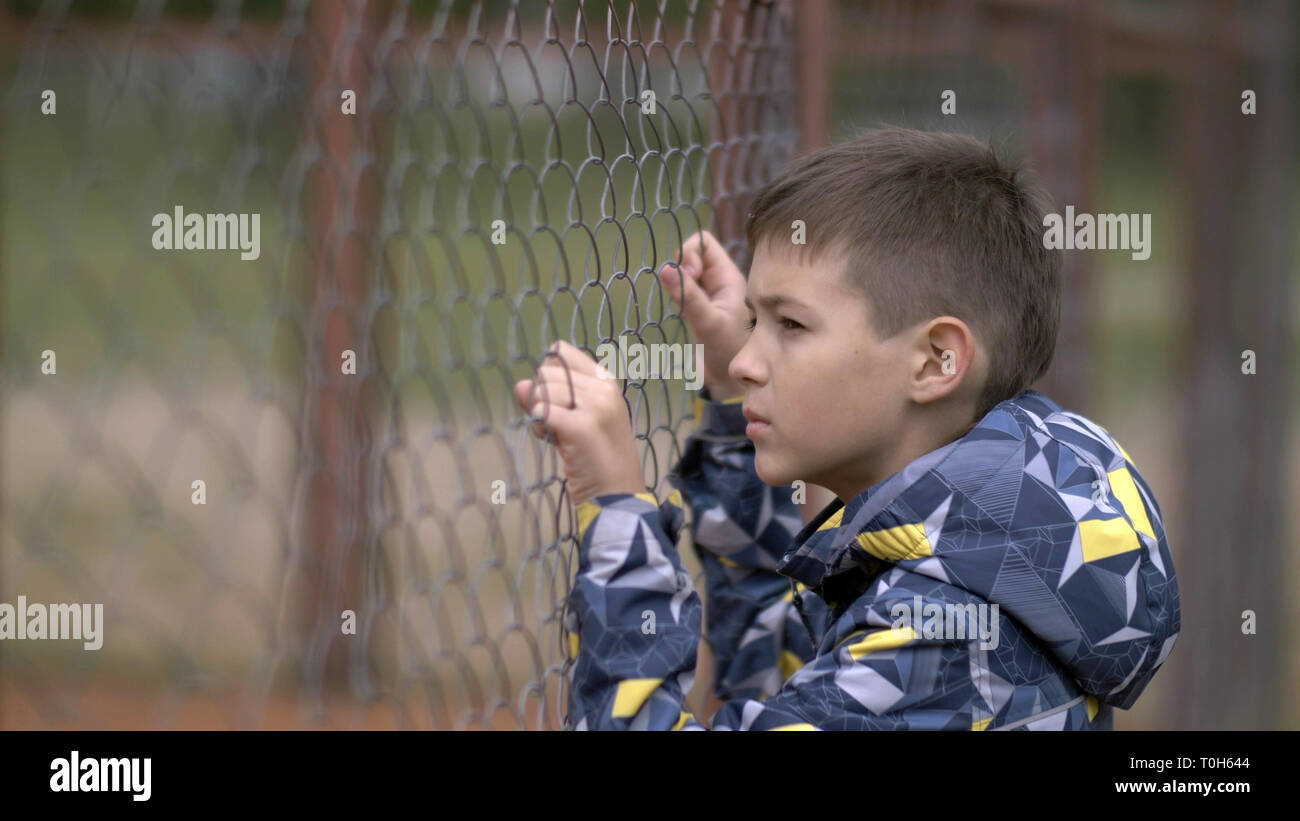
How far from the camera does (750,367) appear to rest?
39.1 inches

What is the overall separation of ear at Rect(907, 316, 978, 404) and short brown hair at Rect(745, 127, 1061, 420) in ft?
0.04

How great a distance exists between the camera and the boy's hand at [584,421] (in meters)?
0.94

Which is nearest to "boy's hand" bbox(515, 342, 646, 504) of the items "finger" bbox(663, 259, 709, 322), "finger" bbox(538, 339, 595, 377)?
"finger" bbox(538, 339, 595, 377)

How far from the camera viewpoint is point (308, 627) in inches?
135

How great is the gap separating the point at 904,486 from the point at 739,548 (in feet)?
1.22

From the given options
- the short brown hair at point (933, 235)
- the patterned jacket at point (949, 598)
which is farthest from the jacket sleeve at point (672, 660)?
the short brown hair at point (933, 235)

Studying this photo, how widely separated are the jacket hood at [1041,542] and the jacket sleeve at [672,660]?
0.06 metres

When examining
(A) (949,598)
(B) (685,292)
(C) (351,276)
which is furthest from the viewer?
(C) (351,276)

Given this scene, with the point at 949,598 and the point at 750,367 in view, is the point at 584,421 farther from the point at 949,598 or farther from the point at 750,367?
the point at 949,598

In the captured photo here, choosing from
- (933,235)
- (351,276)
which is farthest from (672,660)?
(351,276)

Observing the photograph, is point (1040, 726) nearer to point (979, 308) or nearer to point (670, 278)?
point (979, 308)

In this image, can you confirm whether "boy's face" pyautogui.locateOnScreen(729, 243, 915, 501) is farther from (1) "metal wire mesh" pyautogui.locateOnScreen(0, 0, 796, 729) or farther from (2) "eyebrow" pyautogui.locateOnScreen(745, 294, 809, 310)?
(1) "metal wire mesh" pyautogui.locateOnScreen(0, 0, 796, 729)

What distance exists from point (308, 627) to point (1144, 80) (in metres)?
2.94

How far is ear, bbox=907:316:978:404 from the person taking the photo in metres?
0.98
